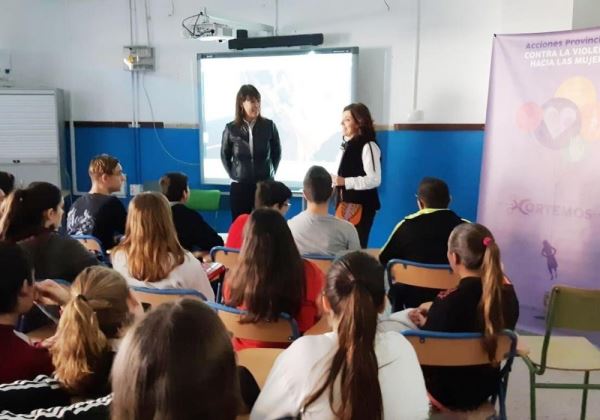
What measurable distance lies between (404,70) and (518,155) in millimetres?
1556

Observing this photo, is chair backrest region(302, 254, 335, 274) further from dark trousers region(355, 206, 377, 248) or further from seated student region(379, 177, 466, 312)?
dark trousers region(355, 206, 377, 248)

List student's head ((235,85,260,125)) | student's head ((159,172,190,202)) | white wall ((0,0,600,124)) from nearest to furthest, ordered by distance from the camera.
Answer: student's head ((159,172,190,202))
student's head ((235,85,260,125))
white wall ((0,0,600,124))

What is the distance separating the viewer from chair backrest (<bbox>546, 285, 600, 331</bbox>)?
240 centimetres

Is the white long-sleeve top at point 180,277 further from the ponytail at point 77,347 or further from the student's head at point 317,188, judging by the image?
the ponytail at point 77,347

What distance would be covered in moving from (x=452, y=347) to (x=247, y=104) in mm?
3059

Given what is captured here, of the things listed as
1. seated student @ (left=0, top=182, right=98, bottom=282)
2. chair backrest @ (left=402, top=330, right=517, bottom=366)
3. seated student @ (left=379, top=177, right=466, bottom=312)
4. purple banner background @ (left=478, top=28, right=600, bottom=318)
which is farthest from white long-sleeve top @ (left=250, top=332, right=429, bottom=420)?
purple banner background @ (left=478, top=28, right=600, bottom=318)

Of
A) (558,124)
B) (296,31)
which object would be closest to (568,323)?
(558,124)

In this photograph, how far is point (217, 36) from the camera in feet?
17.0

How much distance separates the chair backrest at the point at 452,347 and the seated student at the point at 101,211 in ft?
6.99

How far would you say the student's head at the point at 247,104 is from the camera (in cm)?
447

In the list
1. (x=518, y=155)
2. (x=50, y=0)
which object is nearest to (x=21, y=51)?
(x=50, y=0)

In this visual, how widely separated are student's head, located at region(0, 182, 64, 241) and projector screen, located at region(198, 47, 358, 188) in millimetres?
3018

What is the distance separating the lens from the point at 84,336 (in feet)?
4.37

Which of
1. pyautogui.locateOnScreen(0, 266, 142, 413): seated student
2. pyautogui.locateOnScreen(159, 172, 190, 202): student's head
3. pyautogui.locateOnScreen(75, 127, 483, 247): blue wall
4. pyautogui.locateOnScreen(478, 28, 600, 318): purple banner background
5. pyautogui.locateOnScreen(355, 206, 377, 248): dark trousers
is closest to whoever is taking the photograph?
pyautogui.locateOnScreen(0, 266, 142, 413): seated student
